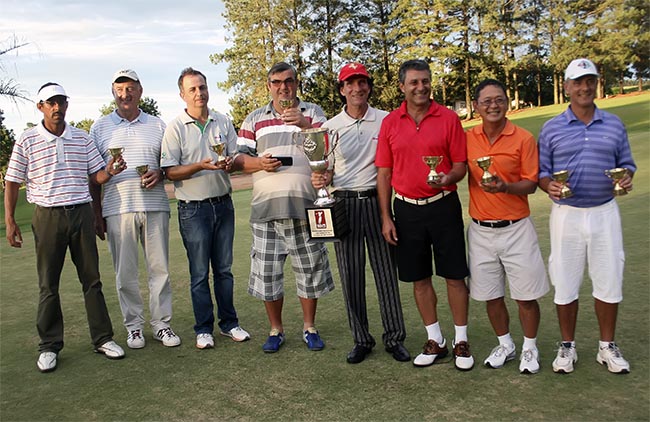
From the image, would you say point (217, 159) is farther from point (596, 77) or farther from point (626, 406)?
point (626, 406)

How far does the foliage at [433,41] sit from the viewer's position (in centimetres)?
3947

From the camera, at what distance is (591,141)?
3.62 meters

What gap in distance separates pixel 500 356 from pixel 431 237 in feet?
2.89

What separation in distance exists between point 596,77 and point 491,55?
1757 inches

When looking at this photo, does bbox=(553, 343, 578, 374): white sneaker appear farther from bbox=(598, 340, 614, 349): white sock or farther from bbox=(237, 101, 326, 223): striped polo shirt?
bbox=(237, 101, 326, 223): striped polo shirt

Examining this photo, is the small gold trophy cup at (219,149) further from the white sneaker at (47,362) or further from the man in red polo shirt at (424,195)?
the white sneaker at (47,362)

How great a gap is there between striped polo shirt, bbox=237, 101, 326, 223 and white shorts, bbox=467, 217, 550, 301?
49.6 inches

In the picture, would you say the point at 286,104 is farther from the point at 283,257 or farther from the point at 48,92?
the point at 48,92

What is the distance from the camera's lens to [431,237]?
402 cm

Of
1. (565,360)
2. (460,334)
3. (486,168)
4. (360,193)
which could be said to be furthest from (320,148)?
(565,360)

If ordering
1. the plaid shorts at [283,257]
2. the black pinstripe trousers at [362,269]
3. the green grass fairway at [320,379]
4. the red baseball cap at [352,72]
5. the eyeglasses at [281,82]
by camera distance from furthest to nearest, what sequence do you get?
the plaid shorts at [283,257], the eyeglasses at [281,82], the black pinstripe trousers at [362,269], the red baseball cap at [352,72], the green grass fairway at [320,379]

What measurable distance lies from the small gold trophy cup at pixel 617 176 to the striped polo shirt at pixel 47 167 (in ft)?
12.0

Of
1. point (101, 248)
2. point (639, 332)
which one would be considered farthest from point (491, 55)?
point (639, 332)

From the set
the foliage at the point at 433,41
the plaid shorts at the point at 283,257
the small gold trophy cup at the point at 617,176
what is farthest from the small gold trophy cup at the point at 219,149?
the foliage at the point at 433,41
